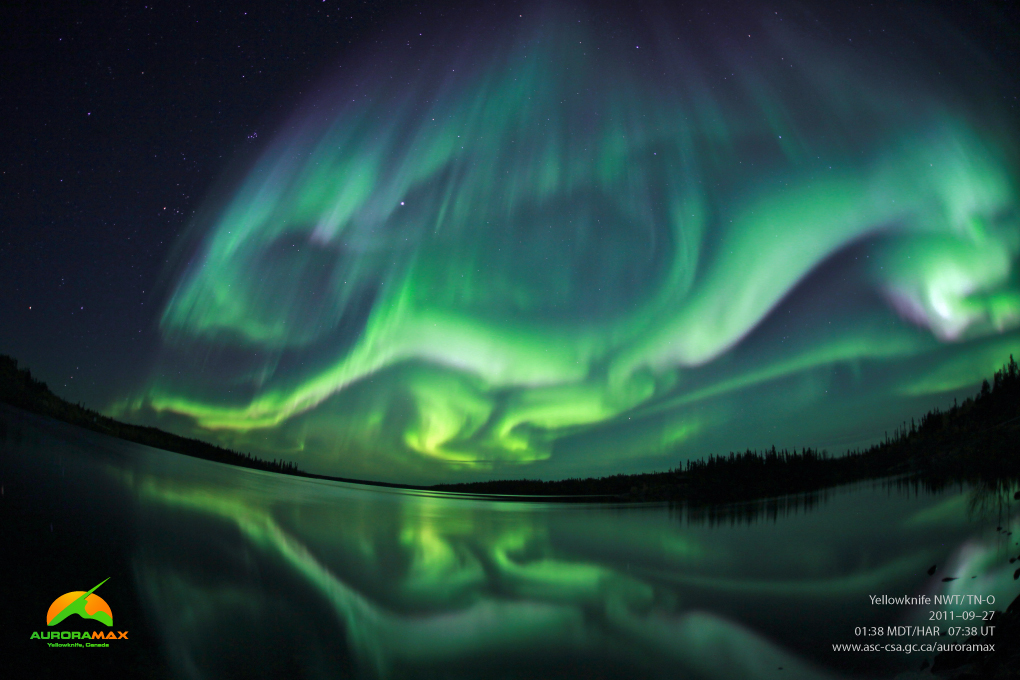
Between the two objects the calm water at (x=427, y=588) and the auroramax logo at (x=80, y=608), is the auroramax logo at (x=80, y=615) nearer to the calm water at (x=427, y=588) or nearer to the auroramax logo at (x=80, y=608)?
the auroramax logo at (x=80, y=608)

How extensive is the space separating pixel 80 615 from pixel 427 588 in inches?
291

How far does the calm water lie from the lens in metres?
7.86

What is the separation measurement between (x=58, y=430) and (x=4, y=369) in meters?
3.65

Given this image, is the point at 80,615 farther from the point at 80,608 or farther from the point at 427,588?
the point at 427,588

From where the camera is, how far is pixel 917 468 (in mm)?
36125

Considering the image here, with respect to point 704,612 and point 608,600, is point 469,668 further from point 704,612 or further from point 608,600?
point 704,612

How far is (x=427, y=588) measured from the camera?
12.2m

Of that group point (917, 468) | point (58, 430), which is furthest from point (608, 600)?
point (917, 468)

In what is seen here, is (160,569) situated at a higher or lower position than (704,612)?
higher

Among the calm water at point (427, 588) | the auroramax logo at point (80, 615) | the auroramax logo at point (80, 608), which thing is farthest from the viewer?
the calm water at point (427, 588)

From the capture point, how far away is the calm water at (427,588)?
25.8 ft

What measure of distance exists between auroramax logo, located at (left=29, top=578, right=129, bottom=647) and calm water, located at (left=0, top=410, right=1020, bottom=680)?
0.62ft

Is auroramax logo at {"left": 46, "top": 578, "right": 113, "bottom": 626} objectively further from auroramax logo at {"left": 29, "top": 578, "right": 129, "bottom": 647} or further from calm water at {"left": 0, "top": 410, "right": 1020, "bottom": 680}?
calm water at {"left": 0, "top": 410, "right": 1020, "bottom": 680}

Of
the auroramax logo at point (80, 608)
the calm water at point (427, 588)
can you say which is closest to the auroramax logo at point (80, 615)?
the auroramax logo at point (80, 608)
